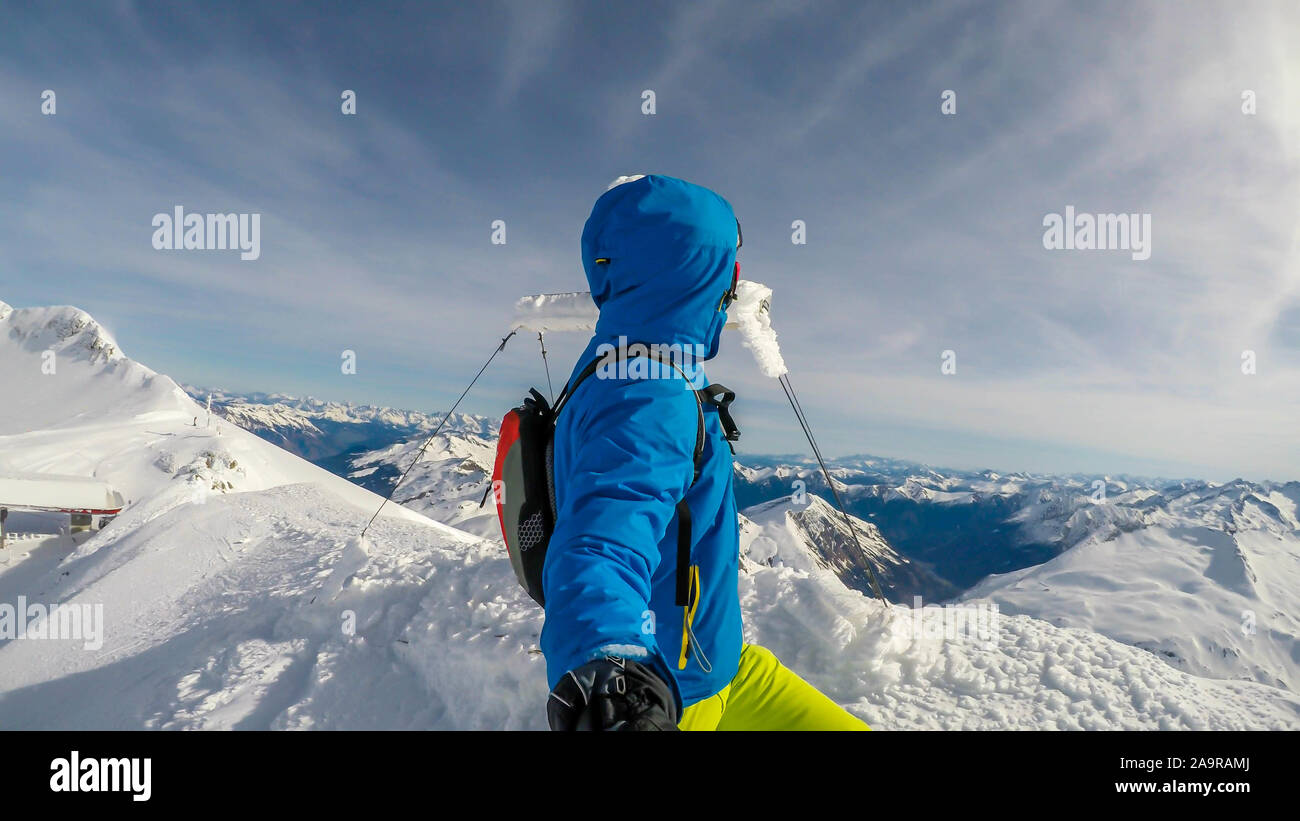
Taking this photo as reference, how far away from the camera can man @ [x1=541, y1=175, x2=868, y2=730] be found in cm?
143

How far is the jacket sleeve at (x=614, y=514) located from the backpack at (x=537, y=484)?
0.21m

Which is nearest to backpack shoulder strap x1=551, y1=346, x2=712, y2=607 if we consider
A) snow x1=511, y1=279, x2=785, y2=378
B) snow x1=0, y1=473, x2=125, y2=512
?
snow x1=511, y1=279, x2=785, y2=378

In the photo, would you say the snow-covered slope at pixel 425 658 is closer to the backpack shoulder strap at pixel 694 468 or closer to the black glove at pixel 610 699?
the backpack shoulder strap at pixel 694 468

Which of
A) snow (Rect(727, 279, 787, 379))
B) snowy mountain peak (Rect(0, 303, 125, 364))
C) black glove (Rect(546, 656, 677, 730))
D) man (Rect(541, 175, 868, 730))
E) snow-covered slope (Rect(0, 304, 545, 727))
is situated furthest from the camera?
snowy mountain peak (Rect(0, 303, 125, 364))

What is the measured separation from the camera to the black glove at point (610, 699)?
4.32 ft

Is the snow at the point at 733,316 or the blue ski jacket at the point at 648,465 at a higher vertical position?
the snow at the point at 733,316

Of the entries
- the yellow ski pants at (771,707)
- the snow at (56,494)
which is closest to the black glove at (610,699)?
the yellow ski pants at (771,707)

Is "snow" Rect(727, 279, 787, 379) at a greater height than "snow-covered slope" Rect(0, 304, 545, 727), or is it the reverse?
"snow" Rect(727, 279, 787, 379)

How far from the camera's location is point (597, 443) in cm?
171

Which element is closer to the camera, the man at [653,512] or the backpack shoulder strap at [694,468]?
the man at [653,512]

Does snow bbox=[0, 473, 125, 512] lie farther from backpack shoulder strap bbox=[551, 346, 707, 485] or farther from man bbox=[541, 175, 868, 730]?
man bbox=[541, 175, 868, 730]

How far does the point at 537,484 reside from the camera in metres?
2.17

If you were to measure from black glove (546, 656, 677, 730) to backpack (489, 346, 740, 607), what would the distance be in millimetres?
724

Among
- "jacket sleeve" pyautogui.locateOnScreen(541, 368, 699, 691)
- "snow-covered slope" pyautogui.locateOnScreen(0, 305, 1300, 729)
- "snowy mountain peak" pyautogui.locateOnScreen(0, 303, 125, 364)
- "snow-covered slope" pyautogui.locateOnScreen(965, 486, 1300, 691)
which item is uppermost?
"snowy mountain peak" pyautogui.locateOnScreen(0, 303, 125, 364)
